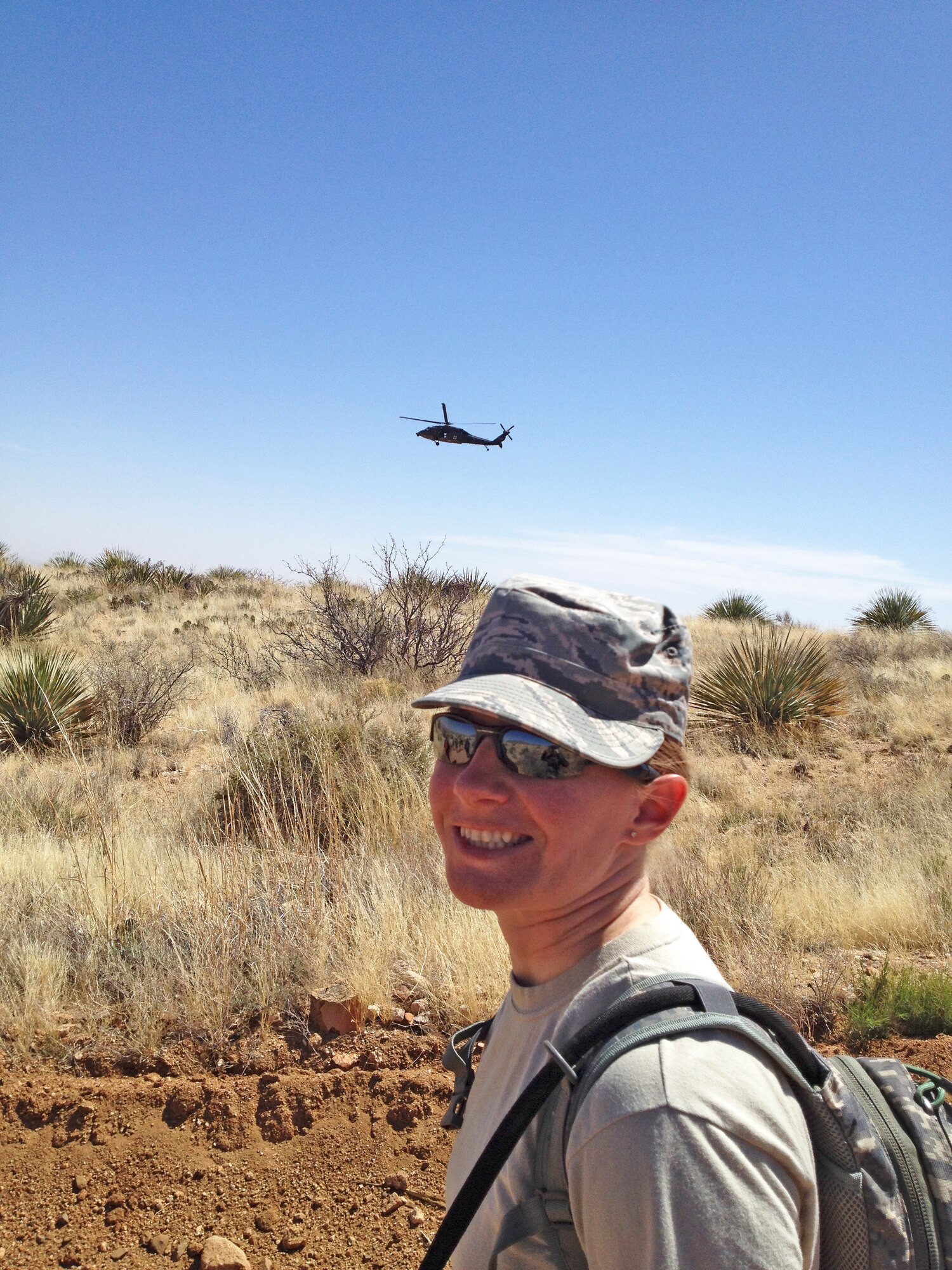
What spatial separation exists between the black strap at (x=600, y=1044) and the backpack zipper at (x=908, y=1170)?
→ 137 mm

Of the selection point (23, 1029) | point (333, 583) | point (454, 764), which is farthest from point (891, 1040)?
point (333, 583)

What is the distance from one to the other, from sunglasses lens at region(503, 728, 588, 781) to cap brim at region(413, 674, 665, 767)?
2 cm

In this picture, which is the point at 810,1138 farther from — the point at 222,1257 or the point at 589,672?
the point at 222,1257

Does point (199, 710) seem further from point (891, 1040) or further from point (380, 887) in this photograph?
point (891, 1040)

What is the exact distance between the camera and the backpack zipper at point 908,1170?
1.07 metres

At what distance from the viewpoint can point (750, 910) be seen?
4.93 m

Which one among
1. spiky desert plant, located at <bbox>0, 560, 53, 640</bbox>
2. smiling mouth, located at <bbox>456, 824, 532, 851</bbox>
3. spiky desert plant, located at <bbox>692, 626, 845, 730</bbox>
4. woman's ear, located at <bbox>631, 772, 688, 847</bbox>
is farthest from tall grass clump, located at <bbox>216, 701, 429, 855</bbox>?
spiky desert plant, located at <bbox>0, 560, 53, 640</bbox>

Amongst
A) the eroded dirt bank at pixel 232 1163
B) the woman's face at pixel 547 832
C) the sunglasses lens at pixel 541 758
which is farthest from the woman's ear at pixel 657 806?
the eroded dirt bank at pixel 232 1163

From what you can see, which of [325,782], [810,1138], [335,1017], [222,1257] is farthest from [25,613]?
[810,1138]

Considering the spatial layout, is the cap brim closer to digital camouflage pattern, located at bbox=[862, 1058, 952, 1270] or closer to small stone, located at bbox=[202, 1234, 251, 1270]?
digital camouflage pattern, located at bbox=[862, 1058, 952, 1270]

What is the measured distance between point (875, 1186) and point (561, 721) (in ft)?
2.39

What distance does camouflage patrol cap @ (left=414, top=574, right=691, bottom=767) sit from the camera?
A: 1399 mm

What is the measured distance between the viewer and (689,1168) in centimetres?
95

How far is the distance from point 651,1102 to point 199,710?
1085 centimetres
